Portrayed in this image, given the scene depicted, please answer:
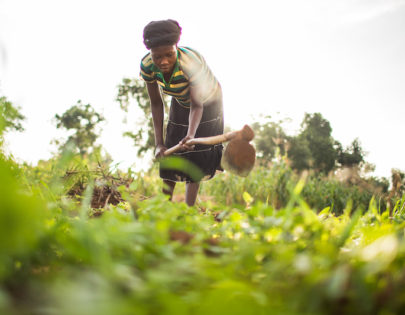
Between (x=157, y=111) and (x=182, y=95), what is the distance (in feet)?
1.20

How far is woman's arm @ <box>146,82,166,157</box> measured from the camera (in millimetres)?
2812

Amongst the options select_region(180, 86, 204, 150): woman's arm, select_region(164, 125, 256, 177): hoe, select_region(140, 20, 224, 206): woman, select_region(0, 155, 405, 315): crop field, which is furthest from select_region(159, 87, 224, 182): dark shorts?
select_region(0, 155, 405, 315): crop field

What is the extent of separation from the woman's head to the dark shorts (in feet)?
2.01

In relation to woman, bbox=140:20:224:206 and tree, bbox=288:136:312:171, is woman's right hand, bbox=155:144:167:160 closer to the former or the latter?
woman, bbox=140:20:224:206

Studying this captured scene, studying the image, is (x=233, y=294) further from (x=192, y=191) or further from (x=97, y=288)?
(x=192, y=191)

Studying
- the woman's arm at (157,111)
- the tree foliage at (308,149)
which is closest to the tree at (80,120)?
the tree foliage at (308,149)

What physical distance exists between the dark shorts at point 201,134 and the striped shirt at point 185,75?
0.57 ft

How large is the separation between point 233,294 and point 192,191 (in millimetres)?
2162

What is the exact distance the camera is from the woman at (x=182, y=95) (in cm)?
232

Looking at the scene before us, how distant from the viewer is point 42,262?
2.75 ft

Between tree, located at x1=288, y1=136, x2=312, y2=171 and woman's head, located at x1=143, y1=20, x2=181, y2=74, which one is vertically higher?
woman's head, located at x1=143, y1=20, x2=181, y2=74

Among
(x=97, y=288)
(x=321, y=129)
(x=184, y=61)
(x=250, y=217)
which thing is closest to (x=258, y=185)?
(x=184, y=61)

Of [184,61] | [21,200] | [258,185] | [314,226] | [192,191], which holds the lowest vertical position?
[258,185]

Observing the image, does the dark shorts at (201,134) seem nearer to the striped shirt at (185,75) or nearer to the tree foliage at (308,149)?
the striped shirt at (185,75)
